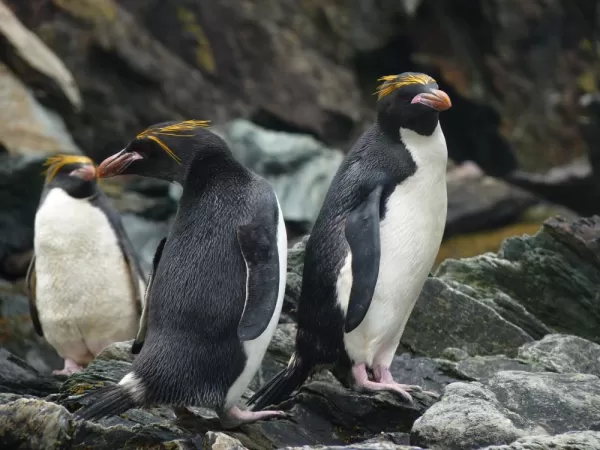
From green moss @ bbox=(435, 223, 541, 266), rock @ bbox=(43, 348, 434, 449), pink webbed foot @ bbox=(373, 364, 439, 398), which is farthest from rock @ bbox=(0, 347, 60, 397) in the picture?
green moss @ bbox=(435, 223, 541, 266)

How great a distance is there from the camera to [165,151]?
15.0ft

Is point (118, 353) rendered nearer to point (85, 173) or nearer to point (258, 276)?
point (258, 276)

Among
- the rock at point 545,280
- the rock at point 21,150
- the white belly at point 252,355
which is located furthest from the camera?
the rock at point 21,150

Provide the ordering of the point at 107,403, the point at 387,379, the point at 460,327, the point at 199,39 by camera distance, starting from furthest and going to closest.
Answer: the point at 199,39
the point at 460,327
the point at 387,379
the point at 107,403

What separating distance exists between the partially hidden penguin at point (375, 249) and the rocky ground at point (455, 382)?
0.15m

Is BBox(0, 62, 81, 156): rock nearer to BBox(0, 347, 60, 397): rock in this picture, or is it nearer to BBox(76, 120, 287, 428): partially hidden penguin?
BBox(0, 347, 60, 397): rock

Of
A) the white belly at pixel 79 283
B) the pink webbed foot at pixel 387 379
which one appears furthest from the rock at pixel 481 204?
the pink webbed foot at pixel 387 379

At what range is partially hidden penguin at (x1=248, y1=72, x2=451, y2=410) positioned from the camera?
4.73 m

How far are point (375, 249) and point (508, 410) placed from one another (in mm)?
923

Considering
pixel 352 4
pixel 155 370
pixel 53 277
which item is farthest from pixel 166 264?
pixel 352 4

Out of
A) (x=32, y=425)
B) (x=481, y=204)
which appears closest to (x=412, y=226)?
(x=32, y=425)

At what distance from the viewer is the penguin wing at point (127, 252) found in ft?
23.7

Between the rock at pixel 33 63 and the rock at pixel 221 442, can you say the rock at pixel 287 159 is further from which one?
the rock at pixel 221 442

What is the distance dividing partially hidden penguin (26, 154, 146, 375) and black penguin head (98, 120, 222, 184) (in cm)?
245
